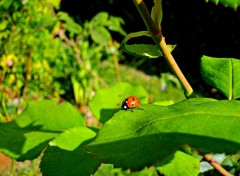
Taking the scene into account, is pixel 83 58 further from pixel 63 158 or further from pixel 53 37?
pixel 63 158

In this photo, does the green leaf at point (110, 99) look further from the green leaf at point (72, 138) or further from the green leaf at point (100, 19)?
the green leaf at point (100, 19)

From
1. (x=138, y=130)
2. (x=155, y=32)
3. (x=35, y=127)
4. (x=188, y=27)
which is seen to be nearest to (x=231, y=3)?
(x=155, y=32)

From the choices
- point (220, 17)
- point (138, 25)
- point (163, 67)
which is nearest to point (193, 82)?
point (163, 67)

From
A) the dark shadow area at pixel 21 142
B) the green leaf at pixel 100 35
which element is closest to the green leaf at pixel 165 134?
the dark shadow area at pixel 21 142

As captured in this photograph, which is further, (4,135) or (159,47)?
(4,135)

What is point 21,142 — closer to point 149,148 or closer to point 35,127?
point 35,127
